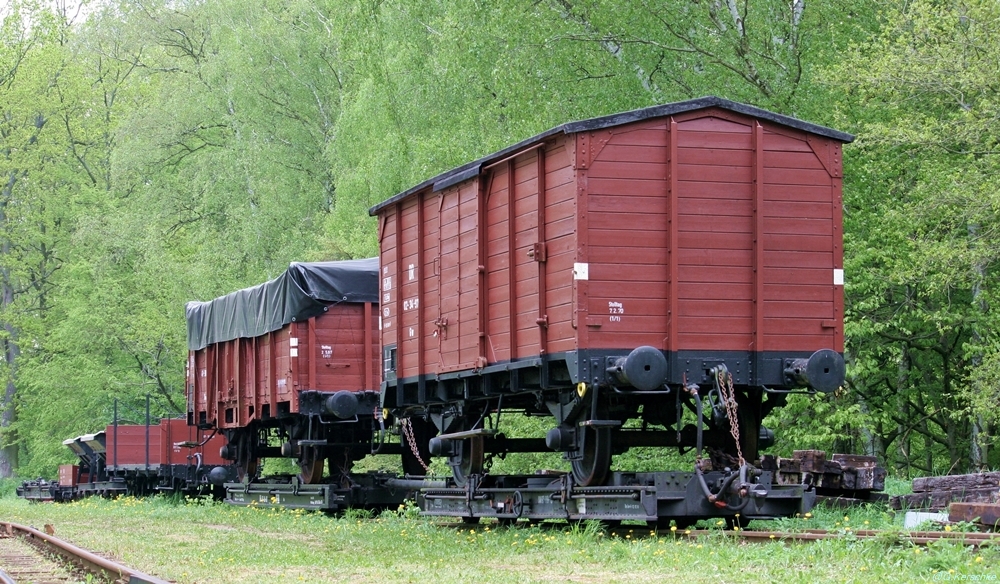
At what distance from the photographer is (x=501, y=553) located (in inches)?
444

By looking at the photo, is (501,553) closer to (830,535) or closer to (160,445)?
(830,535)

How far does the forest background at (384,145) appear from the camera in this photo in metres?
17.6

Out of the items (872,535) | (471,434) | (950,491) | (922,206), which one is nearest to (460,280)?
(471,434)

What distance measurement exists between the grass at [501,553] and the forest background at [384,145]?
18.4 ft

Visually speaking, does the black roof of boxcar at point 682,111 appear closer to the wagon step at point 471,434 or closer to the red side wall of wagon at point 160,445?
the wagon step at point 471,434

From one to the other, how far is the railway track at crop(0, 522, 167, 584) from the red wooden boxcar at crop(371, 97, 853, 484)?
14.5 feet

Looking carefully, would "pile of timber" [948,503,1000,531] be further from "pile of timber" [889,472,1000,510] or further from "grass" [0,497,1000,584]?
"pile of timber" [889,472,1000,510]

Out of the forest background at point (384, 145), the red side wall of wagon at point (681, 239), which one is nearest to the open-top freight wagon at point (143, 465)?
the forest background at point (384, 145)

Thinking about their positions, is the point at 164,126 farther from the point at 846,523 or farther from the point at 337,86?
the point at 846,523

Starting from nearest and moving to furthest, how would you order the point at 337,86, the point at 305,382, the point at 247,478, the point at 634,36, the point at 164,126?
the point at 305,382
the point at 634,36
the point at 247,478
the point at 337,86
the point at 164,126

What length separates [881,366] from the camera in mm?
21625

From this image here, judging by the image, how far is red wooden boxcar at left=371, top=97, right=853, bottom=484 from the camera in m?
12.1

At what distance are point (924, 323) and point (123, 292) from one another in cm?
2813

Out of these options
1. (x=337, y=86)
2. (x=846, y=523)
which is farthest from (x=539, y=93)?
(x=337, y=86)
